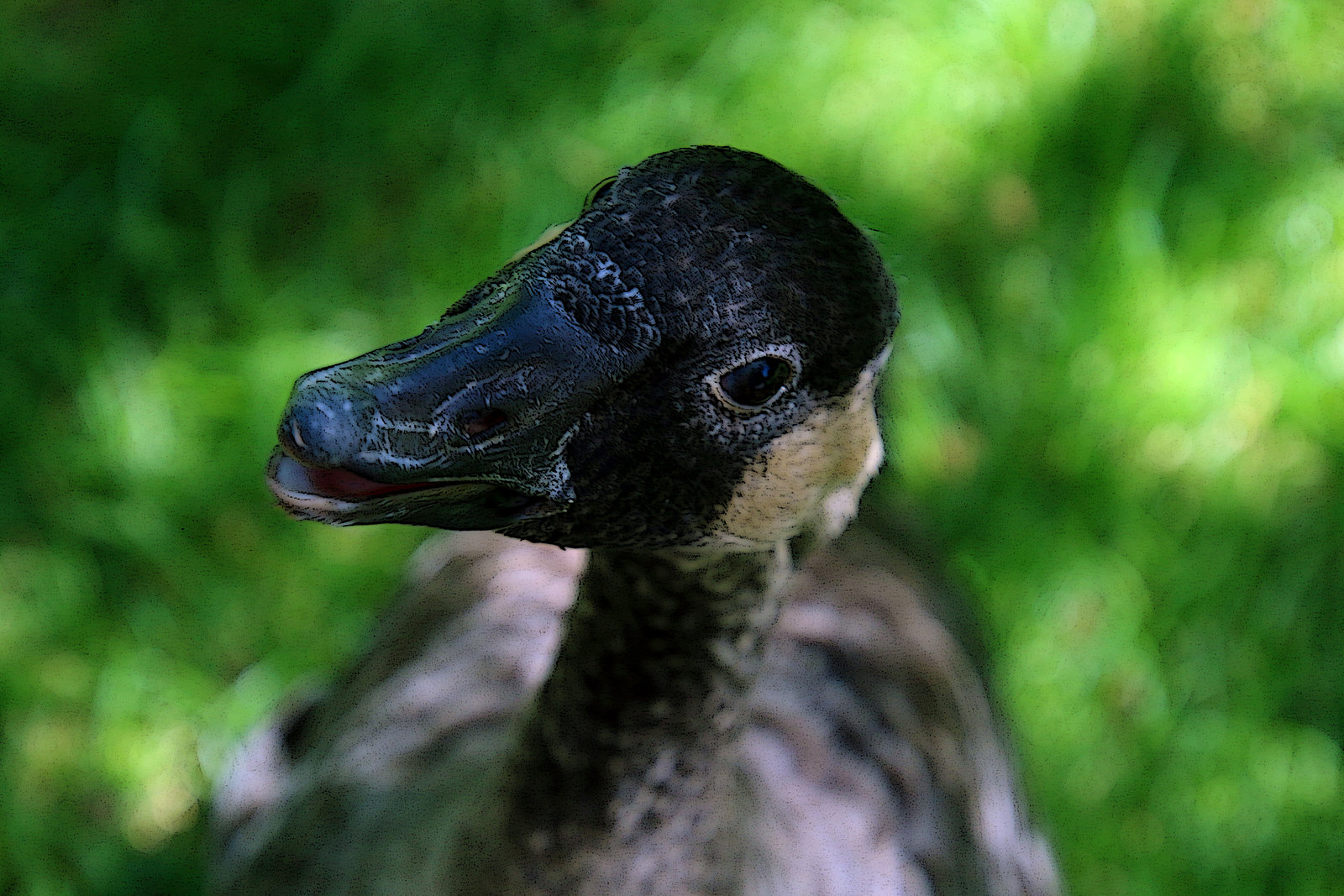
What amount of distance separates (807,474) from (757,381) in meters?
0.15

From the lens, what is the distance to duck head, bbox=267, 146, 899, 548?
43.4 inches

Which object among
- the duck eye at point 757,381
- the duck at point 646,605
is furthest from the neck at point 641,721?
the duck eye at point 757,381

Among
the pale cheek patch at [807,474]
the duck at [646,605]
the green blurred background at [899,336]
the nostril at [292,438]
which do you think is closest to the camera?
the nostril at [292,438]

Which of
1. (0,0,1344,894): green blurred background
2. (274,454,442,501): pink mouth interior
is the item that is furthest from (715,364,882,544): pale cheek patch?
(0,0,1344,894): green blurred background

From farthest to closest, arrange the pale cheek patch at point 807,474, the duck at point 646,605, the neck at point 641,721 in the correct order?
the neck at point 641,721 → the pale cheek patch at point 807,474 → the duck at point 646,605

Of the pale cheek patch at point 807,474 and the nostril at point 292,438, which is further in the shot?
the pale cheek patch at point 807,474

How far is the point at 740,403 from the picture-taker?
4.07 feet

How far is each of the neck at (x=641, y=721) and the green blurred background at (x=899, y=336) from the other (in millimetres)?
1183

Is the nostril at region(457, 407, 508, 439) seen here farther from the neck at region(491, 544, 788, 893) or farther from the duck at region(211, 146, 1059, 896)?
the neck at region(491, 544, 788, 893)

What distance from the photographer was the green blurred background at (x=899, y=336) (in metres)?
2.73

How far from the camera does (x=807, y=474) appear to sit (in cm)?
133

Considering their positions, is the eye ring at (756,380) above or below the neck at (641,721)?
above

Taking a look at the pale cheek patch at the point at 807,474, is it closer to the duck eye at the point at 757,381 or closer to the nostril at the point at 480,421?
the duck eye at the point at 757,381

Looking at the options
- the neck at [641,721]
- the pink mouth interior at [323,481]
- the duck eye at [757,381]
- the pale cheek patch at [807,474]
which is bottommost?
the neck at [641,721]
